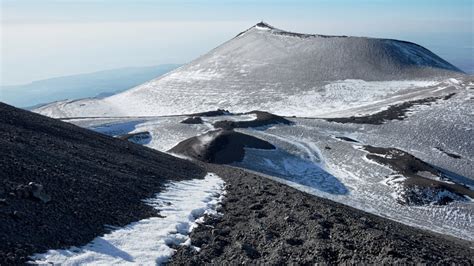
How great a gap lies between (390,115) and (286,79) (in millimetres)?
46771

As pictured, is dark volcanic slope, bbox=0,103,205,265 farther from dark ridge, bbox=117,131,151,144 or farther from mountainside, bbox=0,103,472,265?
dark ridge, bbox=117,131,151,144

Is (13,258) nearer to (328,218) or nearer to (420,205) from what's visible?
(328,218)

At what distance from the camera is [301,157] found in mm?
45156

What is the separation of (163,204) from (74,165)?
455 centimetres

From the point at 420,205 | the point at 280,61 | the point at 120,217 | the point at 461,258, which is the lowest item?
the point at 420,205

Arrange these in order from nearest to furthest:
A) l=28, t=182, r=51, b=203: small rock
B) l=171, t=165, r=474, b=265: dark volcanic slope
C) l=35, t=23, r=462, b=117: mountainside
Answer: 1. l=171, t=165, r=474, b=265: dark volcanic slope
2. l=28, t=182, r=51, b=203: small rock
3. l=35, t=23, r=462, b=117: mountainside

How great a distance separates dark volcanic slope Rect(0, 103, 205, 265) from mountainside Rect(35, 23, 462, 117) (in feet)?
204

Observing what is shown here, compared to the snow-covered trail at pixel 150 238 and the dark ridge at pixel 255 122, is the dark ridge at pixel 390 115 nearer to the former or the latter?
the dark ridge at pixel 255 122

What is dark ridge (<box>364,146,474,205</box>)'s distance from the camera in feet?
118

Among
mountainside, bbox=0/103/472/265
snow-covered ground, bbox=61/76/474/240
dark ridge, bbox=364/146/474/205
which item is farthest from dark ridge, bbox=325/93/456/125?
mountainside, bbox=0/103/472/265

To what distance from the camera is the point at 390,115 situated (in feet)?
218

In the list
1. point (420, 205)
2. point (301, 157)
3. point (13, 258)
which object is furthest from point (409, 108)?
point (13, 258)

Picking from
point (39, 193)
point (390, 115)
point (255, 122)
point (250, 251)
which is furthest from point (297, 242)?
point (390, 115)

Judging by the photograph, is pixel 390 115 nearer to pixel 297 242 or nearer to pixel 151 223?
pixel 297 242
